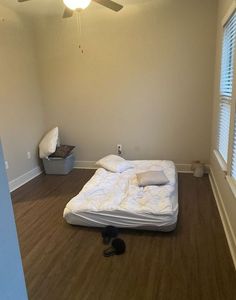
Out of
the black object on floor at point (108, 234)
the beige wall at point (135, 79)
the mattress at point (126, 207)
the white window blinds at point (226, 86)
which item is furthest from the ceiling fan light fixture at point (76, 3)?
the black object on floor at point (108, 234)

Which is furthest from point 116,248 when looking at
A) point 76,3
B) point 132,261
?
point 76,3

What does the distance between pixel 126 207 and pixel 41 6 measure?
10.4ft

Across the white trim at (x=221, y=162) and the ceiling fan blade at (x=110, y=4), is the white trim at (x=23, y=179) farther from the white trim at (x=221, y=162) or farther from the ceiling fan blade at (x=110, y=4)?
the white trim at (x=221, y=162)

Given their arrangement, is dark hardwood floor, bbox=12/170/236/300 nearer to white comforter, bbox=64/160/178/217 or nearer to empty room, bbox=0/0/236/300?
empty room, bbox=0/0/236/300

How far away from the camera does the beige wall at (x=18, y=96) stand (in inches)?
143

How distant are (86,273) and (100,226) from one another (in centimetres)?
65

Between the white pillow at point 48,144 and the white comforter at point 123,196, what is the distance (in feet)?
3.63

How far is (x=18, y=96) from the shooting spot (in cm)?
394

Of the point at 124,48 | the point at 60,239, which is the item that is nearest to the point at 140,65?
the point at 124,48

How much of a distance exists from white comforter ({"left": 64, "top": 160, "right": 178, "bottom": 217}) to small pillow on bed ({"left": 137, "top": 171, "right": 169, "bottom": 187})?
0.21 feet

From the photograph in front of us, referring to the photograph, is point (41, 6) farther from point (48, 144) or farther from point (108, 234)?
point (108, 234)

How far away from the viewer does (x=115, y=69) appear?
4.19 m

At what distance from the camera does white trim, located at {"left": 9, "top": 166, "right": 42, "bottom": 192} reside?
3.81 metres

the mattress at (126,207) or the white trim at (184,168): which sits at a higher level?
the mattress at (126,207)
